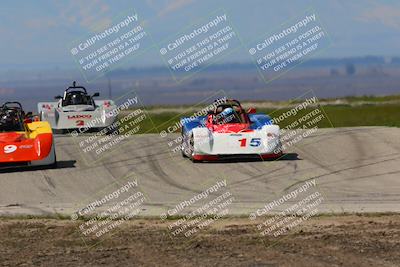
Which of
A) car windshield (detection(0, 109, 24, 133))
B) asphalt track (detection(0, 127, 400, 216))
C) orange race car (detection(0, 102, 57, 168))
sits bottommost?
asphalt track (detection(0, 127, 400, 216))

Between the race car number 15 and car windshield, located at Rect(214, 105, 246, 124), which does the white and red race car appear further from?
car windshield, located at Rect(214, 105, 246, 124)

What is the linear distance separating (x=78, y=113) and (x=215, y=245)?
1840 centimetres

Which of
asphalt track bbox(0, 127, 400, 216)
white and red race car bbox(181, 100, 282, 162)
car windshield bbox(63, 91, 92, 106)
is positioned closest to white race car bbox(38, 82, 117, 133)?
car windshield bbox(63, 91, 92, 106)

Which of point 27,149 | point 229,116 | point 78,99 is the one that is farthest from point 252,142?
point 78,99

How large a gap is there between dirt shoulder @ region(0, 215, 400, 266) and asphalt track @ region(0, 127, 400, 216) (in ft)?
4.09

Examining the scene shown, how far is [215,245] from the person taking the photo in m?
10.1

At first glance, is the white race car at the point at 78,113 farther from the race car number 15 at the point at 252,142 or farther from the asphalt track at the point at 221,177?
the race car number 15 at the point at 252,142

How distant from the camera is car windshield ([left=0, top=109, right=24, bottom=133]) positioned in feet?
64.2

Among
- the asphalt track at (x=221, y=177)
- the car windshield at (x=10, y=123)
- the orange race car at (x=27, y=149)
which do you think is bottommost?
the asphalt track at (x=221, y=177)

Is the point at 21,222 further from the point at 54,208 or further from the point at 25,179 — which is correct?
the point at 25,179

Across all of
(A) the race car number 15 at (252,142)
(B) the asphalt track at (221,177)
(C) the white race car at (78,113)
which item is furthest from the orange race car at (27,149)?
(C) the white race car at (78,113)

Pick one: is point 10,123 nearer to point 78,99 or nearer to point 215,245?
point 78,99

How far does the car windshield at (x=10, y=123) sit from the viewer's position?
64.2ft

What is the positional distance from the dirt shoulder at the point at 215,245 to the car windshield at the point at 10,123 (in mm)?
7897
